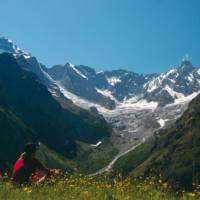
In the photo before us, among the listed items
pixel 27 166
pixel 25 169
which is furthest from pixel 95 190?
pixel 27 166

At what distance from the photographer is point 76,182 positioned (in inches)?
597

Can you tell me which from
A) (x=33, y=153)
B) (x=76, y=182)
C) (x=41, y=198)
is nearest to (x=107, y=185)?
(x=76, y=182)

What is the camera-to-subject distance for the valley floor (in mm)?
12969

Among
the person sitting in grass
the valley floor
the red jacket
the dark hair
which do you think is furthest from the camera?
the dark hair

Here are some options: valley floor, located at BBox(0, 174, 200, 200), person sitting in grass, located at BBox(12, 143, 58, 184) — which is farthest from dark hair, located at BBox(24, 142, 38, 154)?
valley floor, located at BBox(0, 174, 200, 200)

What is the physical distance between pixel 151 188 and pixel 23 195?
325 centimetres

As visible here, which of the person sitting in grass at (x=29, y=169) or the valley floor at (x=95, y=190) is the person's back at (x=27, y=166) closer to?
the person sitting in grass at (x=29, y=169)

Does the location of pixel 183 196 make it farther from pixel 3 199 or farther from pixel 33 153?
pixel 33 153

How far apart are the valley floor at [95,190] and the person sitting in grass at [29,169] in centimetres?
111

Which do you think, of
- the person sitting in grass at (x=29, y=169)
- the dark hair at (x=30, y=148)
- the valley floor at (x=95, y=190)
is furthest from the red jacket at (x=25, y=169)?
the valley floor at (x=95, y=190)

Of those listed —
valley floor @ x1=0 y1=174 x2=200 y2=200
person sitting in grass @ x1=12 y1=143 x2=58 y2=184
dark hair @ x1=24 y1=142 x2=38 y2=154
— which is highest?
dark hair @ x1=24 y1=142 x2=38 y2=154

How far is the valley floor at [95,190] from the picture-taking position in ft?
42.5

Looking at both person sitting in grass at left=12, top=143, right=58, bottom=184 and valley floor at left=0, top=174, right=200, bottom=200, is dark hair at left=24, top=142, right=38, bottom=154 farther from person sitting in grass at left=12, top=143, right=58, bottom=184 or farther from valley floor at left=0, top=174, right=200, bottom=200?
valley floor at left=0, top=174, right=200, bottom=200

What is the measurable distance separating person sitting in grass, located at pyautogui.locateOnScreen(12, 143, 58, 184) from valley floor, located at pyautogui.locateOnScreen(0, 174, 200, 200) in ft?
3.64
